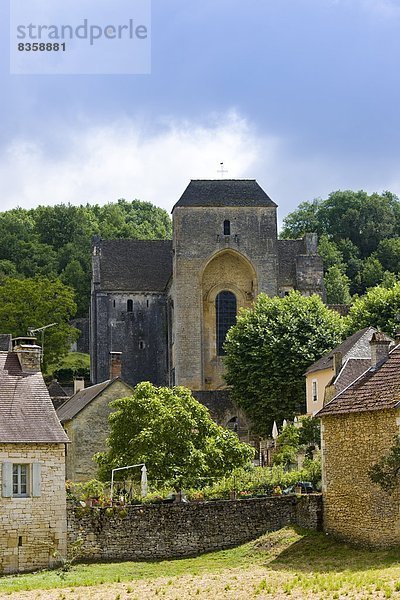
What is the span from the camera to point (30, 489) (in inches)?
1275

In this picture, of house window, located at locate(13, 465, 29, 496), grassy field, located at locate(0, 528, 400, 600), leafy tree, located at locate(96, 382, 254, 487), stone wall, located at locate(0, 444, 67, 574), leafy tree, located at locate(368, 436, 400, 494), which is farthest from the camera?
leafy tree, located at locate(96, 382, 254, 487)

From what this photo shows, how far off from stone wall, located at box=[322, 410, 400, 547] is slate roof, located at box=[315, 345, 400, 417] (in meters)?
0.20

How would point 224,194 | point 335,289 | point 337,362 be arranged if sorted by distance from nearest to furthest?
point 337,362 → point 224,194 → point 335,289

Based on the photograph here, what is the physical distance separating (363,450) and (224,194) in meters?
47.4

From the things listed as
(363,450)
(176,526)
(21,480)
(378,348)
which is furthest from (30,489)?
(378,348)

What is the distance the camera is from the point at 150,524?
33.0m

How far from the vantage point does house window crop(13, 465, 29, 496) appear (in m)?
32.4

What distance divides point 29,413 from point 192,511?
538 cm

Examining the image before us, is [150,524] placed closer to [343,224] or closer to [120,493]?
[120,493]

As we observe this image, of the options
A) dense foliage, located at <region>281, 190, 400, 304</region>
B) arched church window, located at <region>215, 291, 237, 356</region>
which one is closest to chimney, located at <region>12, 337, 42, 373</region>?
arched church window, located at <region>215, 291, 237, 356</region>

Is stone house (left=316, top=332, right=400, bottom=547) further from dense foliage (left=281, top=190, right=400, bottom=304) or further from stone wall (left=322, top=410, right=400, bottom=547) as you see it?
dense foliage (left=281, top=190, right=400, bottom=304)

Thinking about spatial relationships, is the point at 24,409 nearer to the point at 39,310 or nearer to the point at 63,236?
the point at 39,310

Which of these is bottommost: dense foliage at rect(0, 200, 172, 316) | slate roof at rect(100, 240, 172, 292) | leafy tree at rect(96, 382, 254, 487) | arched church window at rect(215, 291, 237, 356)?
leafy tree at rect(96, 382, 254, 487)

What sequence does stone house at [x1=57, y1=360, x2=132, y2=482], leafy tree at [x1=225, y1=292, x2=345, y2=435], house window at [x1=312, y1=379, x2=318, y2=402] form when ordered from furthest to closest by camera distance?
leafy tree at [x1=225, y1=292, x2=345, y2=435]
house window at [x1=312, y1=379, x2=318, y2=402]
stone house at [x1=57, y1=360, x2=132, y2=482]
